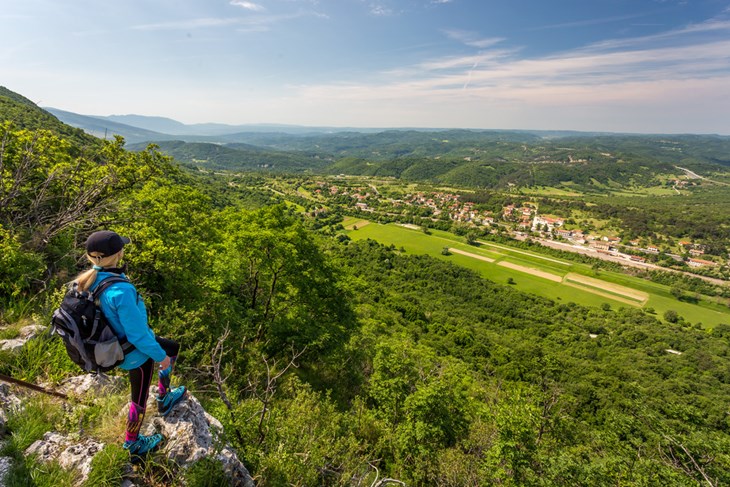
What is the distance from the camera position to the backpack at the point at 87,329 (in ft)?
8.94

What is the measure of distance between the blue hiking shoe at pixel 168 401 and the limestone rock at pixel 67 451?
2.00ft

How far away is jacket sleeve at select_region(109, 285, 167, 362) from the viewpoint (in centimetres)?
288

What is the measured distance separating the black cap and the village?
105468 millimetres

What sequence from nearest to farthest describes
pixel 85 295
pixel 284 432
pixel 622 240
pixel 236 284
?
pixel 85 295, pixel 284 432, pixel 236 284, pixel 622 240

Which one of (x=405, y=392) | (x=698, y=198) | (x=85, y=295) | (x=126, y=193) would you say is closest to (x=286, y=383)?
(x=405, y=392)

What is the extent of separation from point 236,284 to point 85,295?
28.1 feet

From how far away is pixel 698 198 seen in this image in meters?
146

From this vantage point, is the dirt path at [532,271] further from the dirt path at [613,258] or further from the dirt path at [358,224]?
the dirt path at [358,224]

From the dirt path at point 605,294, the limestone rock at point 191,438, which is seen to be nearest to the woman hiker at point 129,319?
the limestone rock at point 191,438

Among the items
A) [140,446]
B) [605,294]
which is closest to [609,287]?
[605,294]

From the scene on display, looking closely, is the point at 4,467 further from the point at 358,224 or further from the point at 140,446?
the point at 358,224

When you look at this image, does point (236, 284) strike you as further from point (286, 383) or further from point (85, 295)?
point (85, 295)

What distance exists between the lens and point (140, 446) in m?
3.37

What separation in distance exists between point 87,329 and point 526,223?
124216 mm
